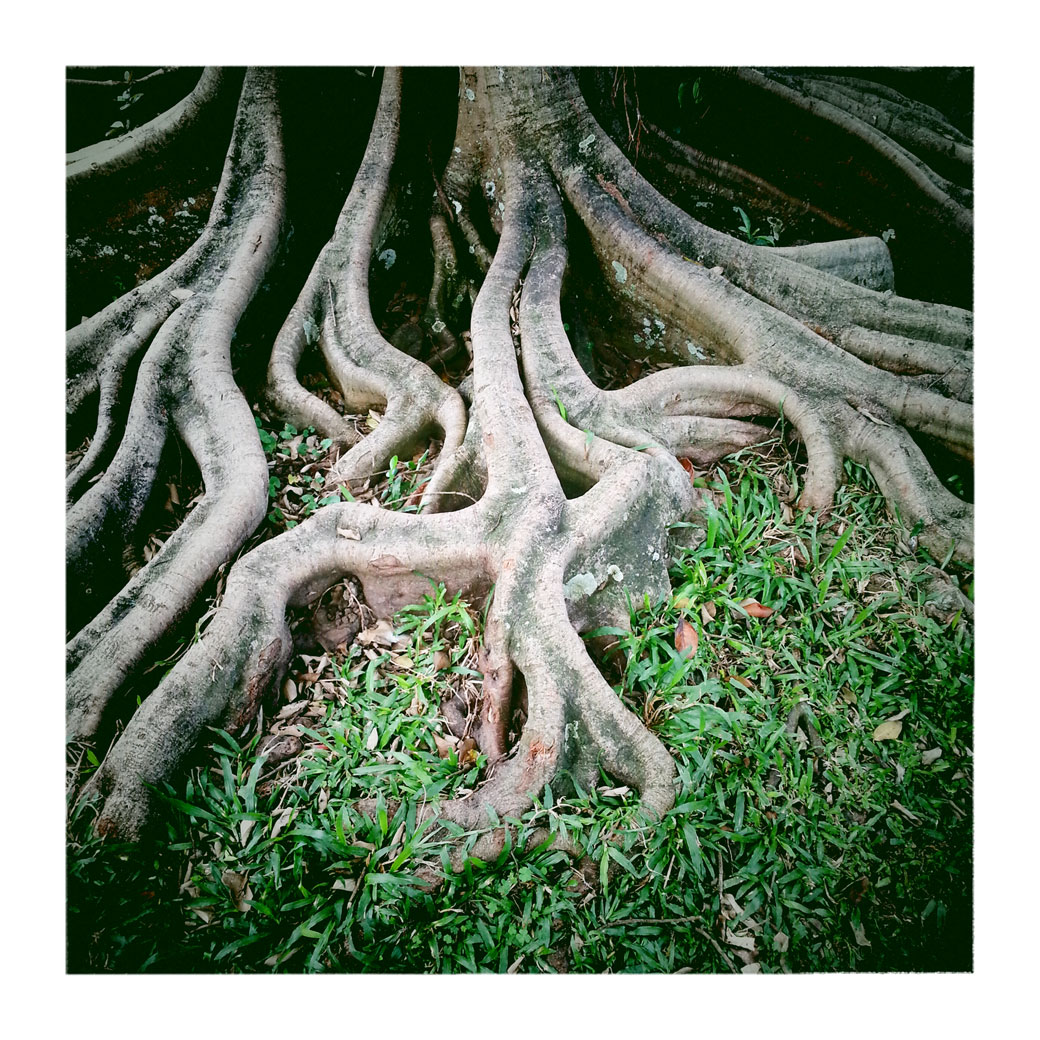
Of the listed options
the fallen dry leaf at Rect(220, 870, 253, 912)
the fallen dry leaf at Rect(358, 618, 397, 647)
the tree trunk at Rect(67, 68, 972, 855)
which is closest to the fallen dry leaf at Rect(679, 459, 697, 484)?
the tree trunk at Rect(67, 68, 972, 855)

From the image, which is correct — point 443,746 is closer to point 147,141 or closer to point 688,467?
point 688,467

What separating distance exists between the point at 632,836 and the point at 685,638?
683 mm

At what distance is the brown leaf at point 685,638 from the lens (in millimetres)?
2209

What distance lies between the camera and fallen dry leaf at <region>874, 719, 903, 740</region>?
78.9 inches

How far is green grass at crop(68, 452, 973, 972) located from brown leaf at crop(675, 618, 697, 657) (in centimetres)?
3

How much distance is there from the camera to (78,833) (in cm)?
185

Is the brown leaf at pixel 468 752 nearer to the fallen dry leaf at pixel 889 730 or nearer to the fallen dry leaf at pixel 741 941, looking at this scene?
the fallen dry leaf at pixel 741 941

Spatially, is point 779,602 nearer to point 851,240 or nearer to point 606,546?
point 606,546

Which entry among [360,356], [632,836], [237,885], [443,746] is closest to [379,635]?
[443,746]

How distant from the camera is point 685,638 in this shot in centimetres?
224

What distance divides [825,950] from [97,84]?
3817mm

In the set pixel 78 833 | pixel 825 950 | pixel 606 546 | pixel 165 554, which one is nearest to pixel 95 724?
pixel 78 833

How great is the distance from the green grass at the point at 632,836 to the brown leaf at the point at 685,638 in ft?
0.08

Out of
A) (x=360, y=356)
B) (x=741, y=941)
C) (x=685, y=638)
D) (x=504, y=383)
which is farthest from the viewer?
(x=360, y=356)
